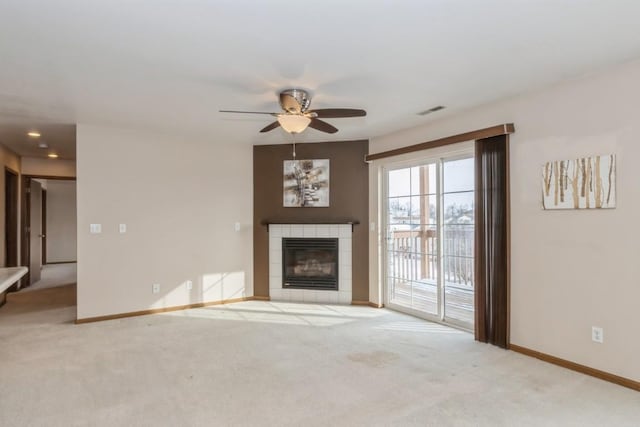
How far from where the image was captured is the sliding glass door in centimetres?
420

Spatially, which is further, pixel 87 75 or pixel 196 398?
pixel 87 75

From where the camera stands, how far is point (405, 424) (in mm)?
2289

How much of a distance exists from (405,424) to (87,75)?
11.4ft

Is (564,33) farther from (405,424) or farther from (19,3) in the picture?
(19,3)

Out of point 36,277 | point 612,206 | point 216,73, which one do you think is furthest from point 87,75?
point 36,277

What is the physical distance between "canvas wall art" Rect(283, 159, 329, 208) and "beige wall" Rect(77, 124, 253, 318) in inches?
25.1

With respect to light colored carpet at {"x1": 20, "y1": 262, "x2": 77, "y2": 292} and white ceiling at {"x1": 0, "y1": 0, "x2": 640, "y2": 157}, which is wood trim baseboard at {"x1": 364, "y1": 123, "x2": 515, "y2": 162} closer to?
white ceiling at {"x1": 0, "y1": 0, "x2": 640, "y2": 157}

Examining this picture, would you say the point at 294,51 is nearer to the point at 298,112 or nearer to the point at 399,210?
the point at 298,112

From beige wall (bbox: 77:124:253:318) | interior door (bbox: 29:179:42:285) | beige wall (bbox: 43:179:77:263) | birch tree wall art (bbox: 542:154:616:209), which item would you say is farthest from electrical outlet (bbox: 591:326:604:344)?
beige wall (bbox: 43:179:77:263)

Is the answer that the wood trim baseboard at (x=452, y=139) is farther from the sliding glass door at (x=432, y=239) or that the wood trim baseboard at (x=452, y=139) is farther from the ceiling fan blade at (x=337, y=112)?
the ceiling fan blade at (x=337, y=112)

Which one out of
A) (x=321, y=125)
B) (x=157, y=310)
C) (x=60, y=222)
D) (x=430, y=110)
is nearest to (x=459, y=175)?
(x=430, y=110)

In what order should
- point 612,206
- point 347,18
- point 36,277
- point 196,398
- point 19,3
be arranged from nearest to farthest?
point 19,3
point 347,18
point 196,398
point 612,206
point 36,277

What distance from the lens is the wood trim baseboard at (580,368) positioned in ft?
9.11

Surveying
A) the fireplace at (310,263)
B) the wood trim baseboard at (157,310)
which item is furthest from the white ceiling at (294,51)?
the wood trim baseboard at (157,310)
